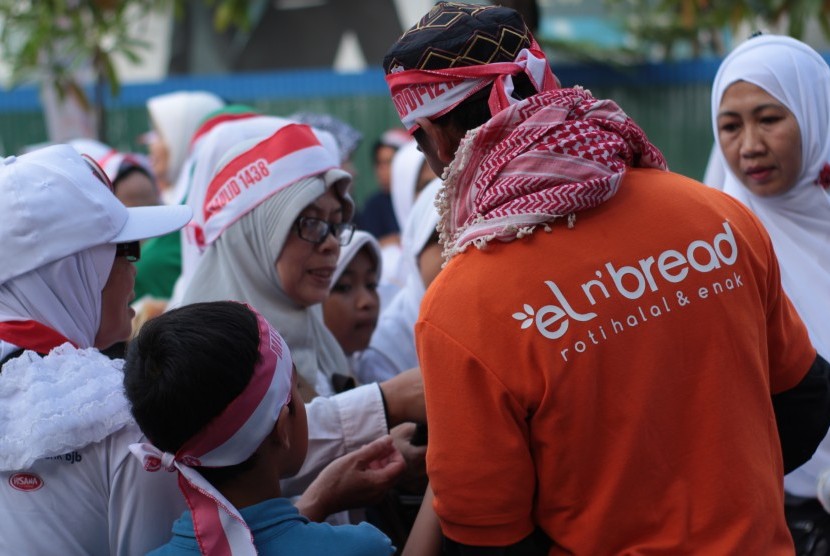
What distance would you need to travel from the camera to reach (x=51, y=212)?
2221 mm

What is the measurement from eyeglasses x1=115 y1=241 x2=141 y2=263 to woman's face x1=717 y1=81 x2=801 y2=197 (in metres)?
2.06

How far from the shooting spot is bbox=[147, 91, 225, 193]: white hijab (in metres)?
6.91

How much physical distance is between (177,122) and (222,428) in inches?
208

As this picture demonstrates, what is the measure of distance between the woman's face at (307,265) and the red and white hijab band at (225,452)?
1094mm


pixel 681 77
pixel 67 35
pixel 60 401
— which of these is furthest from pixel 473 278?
pixel 681 77

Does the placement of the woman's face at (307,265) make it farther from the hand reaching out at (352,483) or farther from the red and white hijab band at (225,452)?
the red and white hijab band at (225,452)

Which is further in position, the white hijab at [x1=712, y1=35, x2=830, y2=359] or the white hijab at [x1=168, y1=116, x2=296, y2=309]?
the white hijab at [x1=168, y1=116, x2=296, y2=309]

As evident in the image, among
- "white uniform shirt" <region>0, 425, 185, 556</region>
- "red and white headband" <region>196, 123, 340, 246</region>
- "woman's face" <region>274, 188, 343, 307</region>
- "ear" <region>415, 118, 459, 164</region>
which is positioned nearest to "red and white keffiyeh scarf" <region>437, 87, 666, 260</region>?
"ear" <region>415, 118, 459, 164</region>

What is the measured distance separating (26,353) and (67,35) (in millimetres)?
5718

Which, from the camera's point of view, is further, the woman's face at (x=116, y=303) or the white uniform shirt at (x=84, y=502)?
the woman's face at (x=116, y=303)

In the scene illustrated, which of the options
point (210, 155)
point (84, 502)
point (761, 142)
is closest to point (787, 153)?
point (761, 142)

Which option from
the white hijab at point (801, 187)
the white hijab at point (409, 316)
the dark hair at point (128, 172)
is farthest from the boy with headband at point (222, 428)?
the dark hair at point (128, 172)

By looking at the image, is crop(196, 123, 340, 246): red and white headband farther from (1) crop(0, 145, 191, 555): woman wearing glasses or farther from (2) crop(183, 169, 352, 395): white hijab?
(1) crop(0, 145, 191, 555): woman wearing glasses

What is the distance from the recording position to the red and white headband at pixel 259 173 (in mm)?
3205
